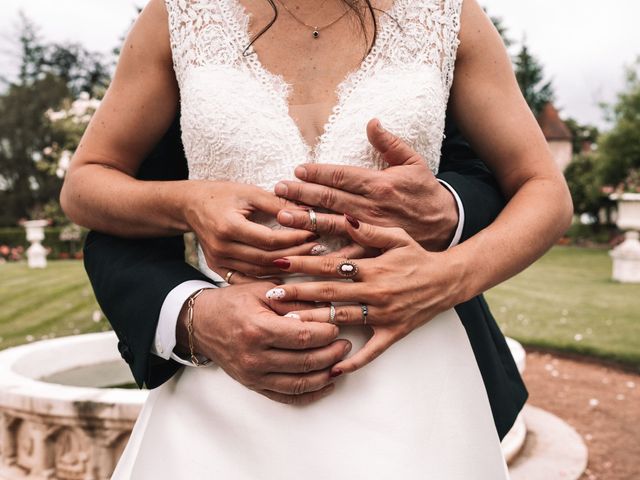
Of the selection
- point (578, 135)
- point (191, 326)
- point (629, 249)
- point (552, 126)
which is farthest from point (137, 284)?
point (578, 135)

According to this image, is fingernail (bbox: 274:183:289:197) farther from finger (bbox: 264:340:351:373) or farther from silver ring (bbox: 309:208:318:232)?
finger (bbox: 264:340:351:373)

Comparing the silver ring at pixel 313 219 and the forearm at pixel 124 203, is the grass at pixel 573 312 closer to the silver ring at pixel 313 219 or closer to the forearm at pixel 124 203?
the silver ring at pixel 313 219

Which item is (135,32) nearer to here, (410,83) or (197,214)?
(197,214)

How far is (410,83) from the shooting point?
139cm

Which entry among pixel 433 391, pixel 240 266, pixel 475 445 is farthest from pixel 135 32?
pixel 475 445

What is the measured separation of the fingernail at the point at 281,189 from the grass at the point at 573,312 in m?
7.10

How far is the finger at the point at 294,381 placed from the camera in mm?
1210

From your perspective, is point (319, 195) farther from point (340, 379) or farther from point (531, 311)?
point (531, 311)

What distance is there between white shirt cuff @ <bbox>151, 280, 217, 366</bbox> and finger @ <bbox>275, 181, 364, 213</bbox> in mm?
317

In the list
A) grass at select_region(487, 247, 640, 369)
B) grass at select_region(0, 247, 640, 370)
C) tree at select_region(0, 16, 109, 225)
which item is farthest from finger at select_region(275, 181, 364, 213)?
tree at select_region(0, 16, 109, 225)

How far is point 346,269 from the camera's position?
1.20 meters

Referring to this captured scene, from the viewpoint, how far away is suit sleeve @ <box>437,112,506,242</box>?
1.40 metres

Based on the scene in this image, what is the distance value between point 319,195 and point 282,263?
0.56 ft

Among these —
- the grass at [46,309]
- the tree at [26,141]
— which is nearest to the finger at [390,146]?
the grass at [46,309]
